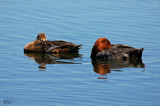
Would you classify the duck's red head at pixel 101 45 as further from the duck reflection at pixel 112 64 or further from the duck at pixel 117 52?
the duck reflection at pixel 112 64

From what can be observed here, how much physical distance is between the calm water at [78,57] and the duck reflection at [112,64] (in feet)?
0.10

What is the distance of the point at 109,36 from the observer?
18453 mm

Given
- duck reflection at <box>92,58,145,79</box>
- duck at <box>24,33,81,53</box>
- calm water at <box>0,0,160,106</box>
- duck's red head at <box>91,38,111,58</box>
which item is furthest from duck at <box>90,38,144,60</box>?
duck at <box>24,33,81,53</box>

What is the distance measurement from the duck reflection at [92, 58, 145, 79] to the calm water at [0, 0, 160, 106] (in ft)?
0.10

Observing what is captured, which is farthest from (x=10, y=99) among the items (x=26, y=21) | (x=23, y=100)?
(x=26, y=21)

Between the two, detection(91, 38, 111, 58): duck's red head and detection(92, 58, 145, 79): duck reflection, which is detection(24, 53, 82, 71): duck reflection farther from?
detection(92, 58, 145, 79): duck reflection

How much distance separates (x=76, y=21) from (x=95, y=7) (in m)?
3.59

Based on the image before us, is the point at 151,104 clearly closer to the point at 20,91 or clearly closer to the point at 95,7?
the point at 20,91

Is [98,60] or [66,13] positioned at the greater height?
[66,13]

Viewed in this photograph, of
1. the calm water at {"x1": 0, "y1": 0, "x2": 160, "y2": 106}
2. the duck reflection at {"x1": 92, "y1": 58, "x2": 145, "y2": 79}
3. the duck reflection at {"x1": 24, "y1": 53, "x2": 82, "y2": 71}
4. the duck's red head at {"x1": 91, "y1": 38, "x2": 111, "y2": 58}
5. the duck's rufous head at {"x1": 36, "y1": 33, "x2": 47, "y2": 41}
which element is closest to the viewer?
the calm water at {"x1": 0, "y1": 0, "x2": 160, "y2": 106}

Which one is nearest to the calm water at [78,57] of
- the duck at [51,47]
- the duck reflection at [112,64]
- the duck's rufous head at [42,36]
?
the duck reflection at [112,64]

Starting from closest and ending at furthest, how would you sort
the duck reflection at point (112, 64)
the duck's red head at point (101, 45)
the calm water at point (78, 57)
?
the calm water at point (78, 57)
the duck reflection at point (112, 64)
the duck's red head at point (101, 45)

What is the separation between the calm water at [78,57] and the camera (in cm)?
1063

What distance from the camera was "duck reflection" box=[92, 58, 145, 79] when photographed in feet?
45.0
